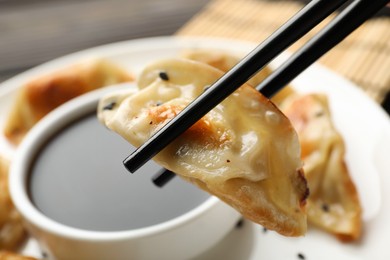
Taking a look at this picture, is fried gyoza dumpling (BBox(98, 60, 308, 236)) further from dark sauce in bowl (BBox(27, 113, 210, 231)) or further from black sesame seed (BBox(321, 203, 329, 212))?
black sesame seed (BBox(321, 203, 329, 212))

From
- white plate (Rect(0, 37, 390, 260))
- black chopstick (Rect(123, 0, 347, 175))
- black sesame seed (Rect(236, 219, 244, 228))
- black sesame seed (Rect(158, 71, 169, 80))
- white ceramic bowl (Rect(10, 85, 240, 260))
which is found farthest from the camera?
black sesame seed (Rect(236, 219, 244, 228))

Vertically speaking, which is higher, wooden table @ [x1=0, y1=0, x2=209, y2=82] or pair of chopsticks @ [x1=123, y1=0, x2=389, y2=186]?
pair of chopsticks @ [x1=123, y1=0, x2=389, y2=186]

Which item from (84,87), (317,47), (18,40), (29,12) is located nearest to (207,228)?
(317,47)

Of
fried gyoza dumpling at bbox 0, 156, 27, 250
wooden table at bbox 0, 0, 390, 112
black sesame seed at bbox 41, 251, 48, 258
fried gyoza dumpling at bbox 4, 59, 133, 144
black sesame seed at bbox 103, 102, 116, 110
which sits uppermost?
black sesame seed at bbox 103, 102, 116, 110

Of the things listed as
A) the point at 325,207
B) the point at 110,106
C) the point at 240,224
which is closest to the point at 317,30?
the point at 325,207

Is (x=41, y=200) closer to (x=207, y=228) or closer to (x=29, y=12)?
(x=207, y=228)

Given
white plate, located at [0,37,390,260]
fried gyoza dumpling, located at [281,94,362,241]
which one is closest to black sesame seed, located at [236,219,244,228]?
white plate, located at [0,37,390,260]

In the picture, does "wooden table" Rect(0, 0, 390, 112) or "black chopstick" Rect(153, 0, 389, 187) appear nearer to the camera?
"black chopstick" Rect(153, 0, 389, 187)

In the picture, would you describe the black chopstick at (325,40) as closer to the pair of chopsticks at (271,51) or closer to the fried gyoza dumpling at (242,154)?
the pair of chopsticks at (271,51)

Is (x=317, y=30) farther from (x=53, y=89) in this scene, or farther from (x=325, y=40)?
(x=325, y=40)
